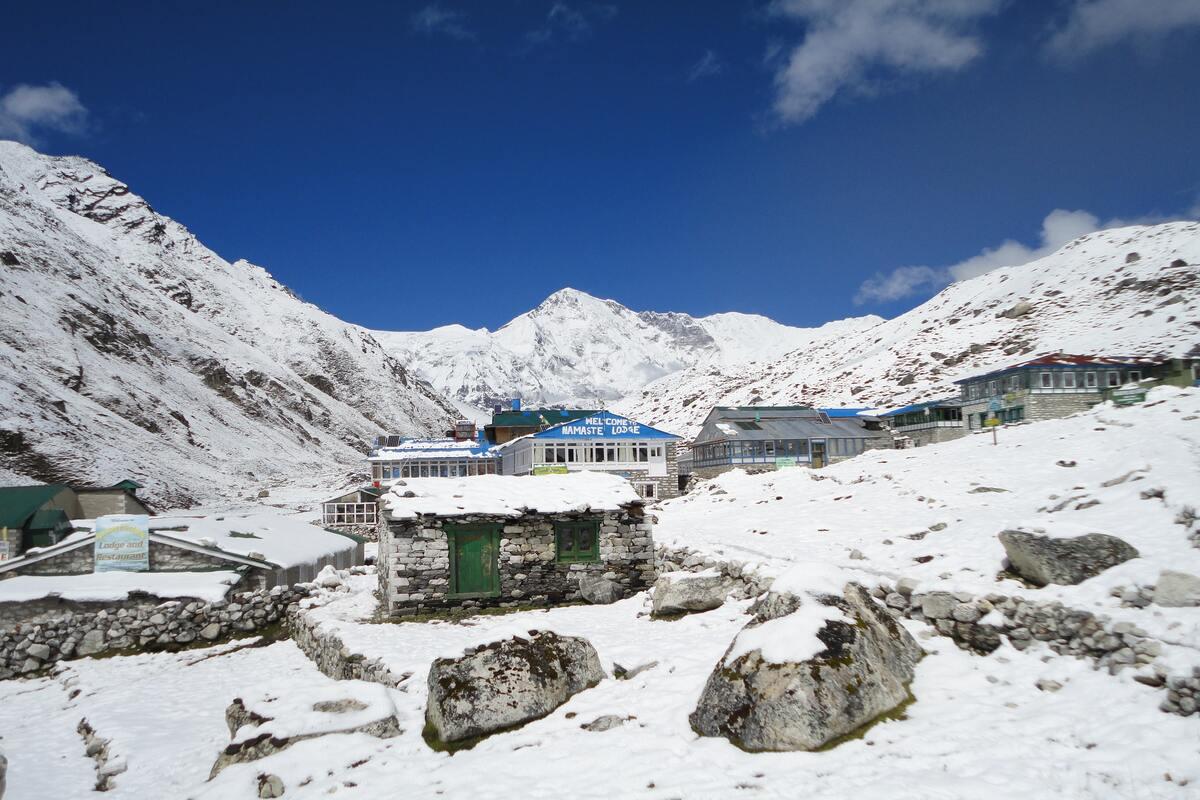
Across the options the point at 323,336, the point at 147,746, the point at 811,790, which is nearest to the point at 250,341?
the point at 323,336

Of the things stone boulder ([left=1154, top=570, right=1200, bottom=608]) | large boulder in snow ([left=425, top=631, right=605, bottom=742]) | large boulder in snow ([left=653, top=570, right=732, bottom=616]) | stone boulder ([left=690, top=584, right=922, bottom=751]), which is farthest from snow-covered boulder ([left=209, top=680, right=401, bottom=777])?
stone boulder ([left=1154, top=570, right=1200, bottom=608])

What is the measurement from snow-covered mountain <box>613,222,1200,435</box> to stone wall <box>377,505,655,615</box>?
84.0 m

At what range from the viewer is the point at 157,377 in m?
117

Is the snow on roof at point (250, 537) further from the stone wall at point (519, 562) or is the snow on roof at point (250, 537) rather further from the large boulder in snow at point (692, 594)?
the large boulder in snow at point (692, 594)

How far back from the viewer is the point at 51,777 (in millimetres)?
13742

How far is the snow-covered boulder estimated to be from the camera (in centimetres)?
1073

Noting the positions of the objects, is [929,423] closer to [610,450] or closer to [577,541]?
[610,450]

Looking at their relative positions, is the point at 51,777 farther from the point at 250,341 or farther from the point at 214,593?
the point at 250,341

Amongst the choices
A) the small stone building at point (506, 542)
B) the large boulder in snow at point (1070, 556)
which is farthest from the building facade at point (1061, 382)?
the large boulder in snow at point (1070, 556)

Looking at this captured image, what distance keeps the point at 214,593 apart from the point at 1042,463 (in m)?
28.8

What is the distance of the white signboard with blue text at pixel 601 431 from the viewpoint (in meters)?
55.7

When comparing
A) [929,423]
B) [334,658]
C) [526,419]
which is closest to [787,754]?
[334,658]

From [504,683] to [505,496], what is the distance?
11.6m

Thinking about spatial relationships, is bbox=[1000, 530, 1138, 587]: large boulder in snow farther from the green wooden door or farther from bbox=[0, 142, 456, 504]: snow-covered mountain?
bbox=[0, 142, 456, 504]: snow-covered mountain
